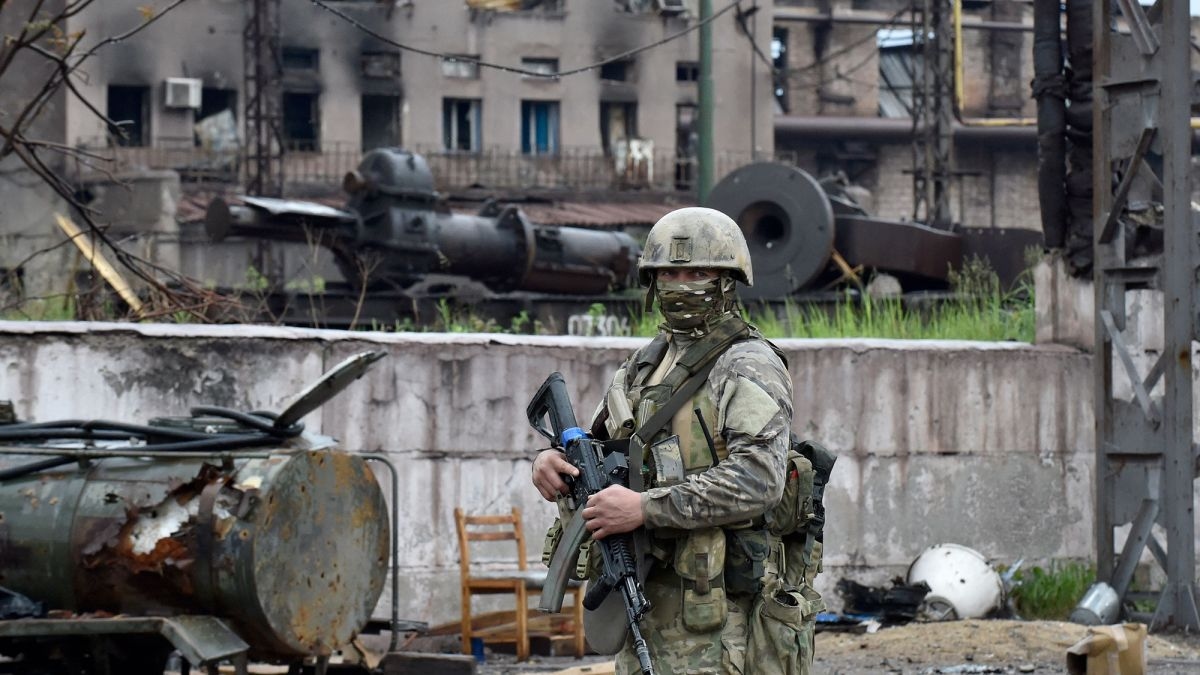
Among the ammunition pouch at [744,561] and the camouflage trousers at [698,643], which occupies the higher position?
the ammunition pouch at [744,561]

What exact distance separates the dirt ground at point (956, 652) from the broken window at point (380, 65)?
31123 millimetres

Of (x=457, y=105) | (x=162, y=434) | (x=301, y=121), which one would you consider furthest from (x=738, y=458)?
(x=457, y=105)

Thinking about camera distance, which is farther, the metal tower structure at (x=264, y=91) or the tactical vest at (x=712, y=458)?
the metal tower structure at (x=264, y=91)

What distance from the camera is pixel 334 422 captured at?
9.75m

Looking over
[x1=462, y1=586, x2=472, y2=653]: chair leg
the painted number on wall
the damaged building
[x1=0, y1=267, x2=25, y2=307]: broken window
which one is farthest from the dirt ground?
the damaged building

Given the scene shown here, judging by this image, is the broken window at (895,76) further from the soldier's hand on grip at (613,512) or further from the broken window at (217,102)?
the soldier's hand on grip at (613,512)

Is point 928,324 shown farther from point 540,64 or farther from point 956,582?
point 540,64

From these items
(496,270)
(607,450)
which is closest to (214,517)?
(607,450)

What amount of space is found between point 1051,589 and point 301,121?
3113cm

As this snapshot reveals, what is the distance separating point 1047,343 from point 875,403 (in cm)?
155

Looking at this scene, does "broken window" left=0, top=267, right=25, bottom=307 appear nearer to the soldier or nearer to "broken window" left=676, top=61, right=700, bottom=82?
the soldier

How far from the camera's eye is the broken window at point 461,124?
40906 mm

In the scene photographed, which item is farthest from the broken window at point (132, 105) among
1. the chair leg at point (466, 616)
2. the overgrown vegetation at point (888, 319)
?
the chair leg at point (466, 616)

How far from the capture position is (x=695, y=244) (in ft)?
15.4
